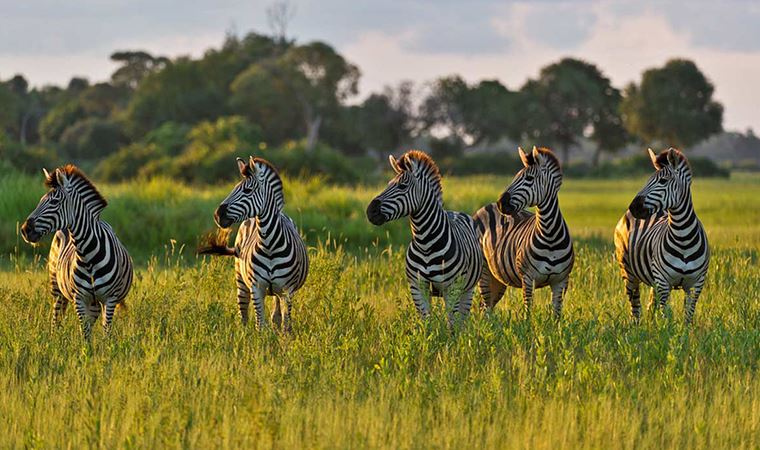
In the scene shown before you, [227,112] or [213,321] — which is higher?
[227,112]

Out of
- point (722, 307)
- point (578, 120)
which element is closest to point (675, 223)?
point (722, 307)

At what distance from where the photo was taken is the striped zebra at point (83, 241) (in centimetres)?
957

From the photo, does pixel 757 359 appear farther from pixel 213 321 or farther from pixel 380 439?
pixel 213 321

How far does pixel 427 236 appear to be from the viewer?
9.94 m

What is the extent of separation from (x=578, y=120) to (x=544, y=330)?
76.0m

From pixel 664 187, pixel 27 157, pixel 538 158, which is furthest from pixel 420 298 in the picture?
pixel 27 157

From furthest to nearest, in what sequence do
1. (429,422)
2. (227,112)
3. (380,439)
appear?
(227,112) → (429,422) → (380,439)

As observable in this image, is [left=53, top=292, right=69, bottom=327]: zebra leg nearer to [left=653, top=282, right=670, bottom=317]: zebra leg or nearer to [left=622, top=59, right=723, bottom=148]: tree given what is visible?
[left=653, top=282, right=670, bottom=317]: zebra leg

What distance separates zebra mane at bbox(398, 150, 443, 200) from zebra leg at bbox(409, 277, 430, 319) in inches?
36.4

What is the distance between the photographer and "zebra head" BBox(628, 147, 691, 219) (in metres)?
10.1

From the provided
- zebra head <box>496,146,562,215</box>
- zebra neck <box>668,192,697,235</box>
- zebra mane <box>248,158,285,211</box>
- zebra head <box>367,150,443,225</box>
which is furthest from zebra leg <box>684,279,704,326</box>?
zebra mane <box>248,158,285,211</box>

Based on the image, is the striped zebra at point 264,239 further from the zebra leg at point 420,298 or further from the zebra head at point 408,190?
the zebra leg at point 420,298

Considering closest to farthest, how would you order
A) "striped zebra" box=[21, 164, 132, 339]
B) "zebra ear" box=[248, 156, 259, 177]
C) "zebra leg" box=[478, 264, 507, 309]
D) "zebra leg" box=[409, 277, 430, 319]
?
"striped zebra" box=[21, 164, 132, 339], "zebra ear" box=[248, 156, 259, 177], "zebra leg" box=[409, 277, 430, 319], "zebra leg" box=[478, 264, 507, 309]

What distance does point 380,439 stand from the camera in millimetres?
6785
